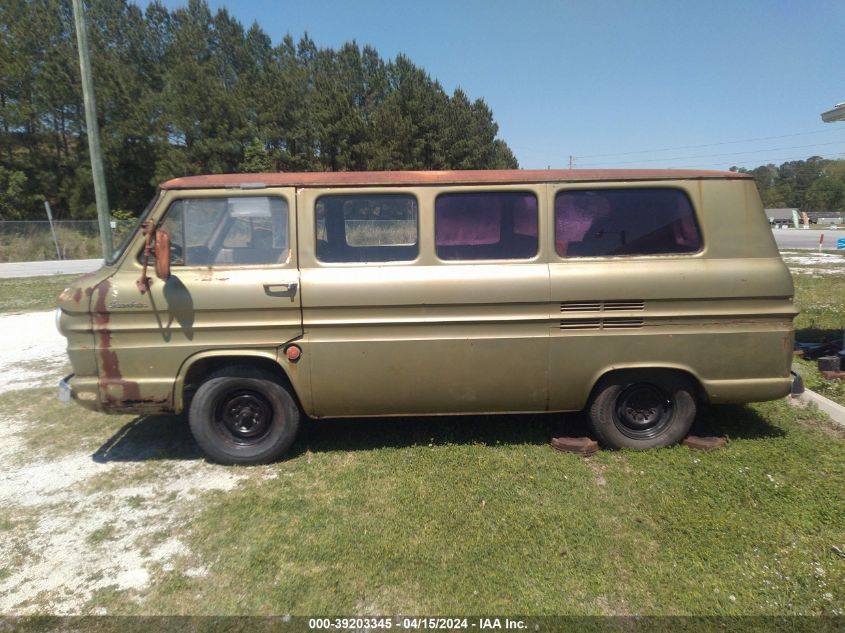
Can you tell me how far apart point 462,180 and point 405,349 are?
1.30 meters

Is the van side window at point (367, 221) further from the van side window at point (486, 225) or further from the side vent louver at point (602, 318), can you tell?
the side vent louver at point (602, 318)

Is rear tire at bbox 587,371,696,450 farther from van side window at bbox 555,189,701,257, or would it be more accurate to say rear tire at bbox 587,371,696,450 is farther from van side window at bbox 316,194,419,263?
van side window at bbox 316,194,419,263

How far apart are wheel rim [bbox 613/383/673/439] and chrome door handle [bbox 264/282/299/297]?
2.59m

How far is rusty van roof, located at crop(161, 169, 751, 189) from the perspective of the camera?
3.62 metres

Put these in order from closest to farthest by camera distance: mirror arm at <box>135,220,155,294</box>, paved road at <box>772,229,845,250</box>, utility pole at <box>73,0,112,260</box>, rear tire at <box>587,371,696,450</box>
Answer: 1. mirror arm at <box>135,220,155,294</box>
2. rear tire at <box>587,371,696,450</box>
3. utility pole at <box>73,0,112,260</box>
4. paved road at <box>772,229,845,250</box>

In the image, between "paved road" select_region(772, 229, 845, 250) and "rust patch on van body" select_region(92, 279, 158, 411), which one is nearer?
"rust patch on van body" select_region(92, 279, 158, 411)

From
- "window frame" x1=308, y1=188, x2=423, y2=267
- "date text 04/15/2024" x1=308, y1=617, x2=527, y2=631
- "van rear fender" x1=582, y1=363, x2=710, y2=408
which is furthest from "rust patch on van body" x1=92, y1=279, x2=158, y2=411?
"van rear fender" x1=582, y1=363, x2=710, y2=408

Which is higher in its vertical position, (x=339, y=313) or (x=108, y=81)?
(x=108, y=81)

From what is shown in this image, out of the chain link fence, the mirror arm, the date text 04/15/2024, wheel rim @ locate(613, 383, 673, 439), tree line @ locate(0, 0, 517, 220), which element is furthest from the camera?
tree line @ locate(0, 0, 517, 220)

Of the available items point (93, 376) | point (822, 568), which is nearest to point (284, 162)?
point (93, 376)

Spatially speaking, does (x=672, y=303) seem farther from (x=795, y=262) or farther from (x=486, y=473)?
(x=795, y=262)

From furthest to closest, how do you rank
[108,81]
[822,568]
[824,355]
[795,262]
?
[108,81], [795,262], [824,355], [822,568]

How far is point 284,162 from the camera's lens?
112 feet

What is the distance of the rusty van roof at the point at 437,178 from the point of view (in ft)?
11.9
